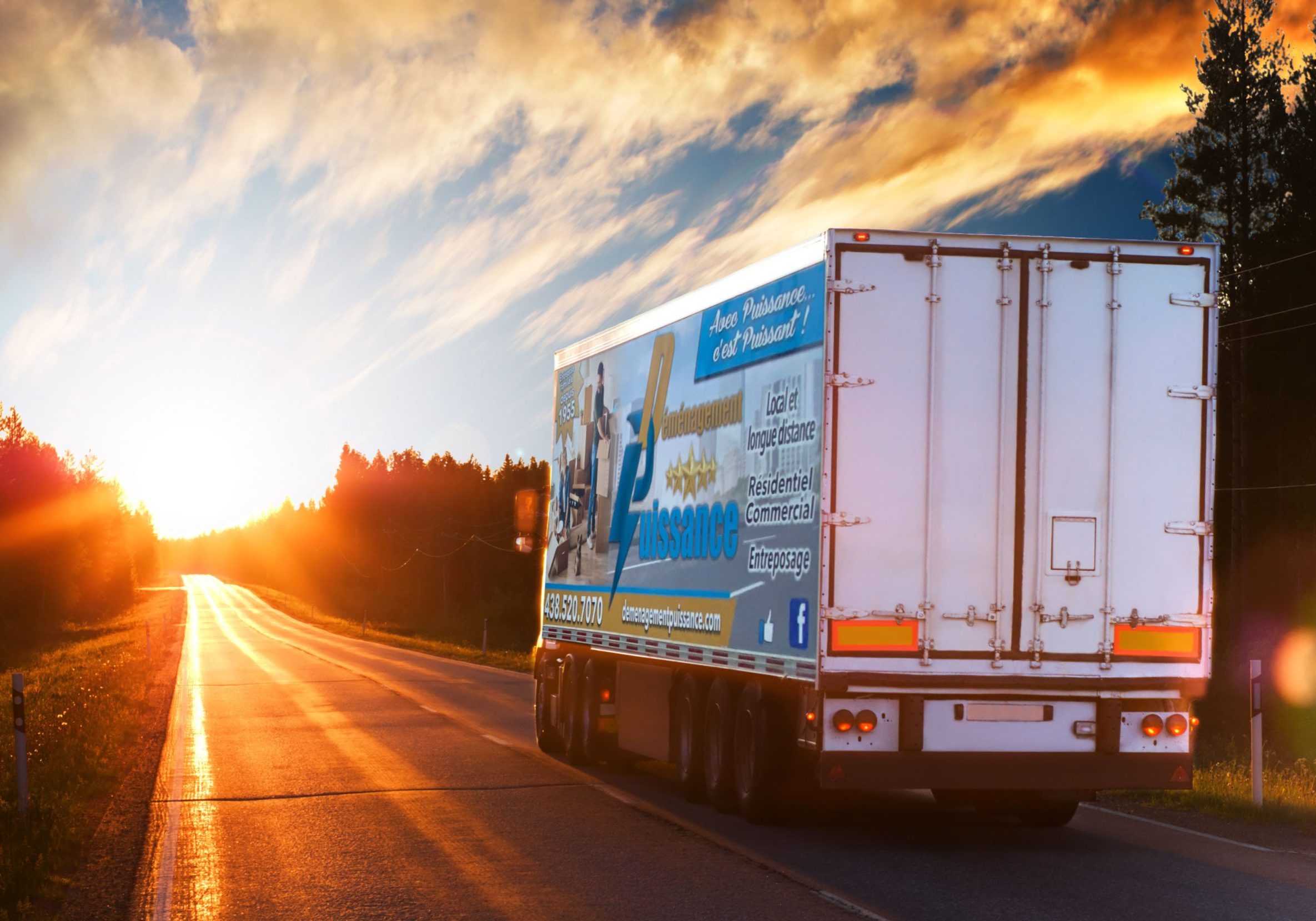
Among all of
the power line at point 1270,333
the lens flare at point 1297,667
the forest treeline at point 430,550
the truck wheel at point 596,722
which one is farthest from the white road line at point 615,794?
the forest treeline at point 430,550

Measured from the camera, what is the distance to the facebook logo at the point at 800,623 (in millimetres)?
9578

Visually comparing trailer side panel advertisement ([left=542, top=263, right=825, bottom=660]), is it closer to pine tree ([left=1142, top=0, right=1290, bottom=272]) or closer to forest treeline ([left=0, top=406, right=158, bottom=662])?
pine tree ([left=1142, top=0, right=1290, bottom=272])

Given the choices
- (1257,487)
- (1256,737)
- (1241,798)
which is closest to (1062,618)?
(1256,737)

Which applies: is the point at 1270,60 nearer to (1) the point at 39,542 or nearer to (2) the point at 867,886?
(2) the point at 867,886

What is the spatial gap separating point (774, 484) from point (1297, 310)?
3295 centimetres

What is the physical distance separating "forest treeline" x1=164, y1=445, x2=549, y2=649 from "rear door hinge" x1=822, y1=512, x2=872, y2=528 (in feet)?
254

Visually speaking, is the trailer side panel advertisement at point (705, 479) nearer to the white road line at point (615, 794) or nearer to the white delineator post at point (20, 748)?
the white road line at point (615, 794)

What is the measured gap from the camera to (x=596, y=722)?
1476 centimetres

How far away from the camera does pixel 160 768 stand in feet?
49.6

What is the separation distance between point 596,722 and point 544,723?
5.75 ft

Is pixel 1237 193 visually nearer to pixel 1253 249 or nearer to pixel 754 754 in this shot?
pixel 1253 249

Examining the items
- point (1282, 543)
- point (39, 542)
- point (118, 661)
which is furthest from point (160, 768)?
point (39, 542)

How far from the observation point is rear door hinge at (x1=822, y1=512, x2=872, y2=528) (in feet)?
30.9

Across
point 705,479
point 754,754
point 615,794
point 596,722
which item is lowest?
point 615,794
